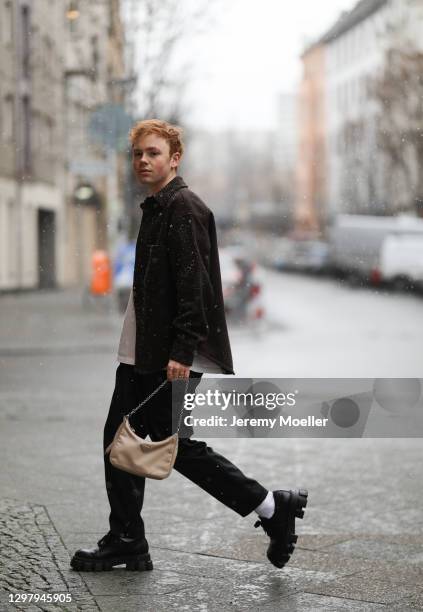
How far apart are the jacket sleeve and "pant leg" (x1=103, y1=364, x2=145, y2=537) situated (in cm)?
30

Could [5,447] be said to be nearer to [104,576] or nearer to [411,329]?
[104,576]

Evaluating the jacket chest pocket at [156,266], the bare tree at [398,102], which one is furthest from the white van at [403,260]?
the jacket chest pocket at [156,266]

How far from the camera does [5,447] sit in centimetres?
802

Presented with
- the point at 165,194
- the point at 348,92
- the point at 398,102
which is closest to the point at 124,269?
the point at 398,102

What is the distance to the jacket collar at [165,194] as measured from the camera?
476cm

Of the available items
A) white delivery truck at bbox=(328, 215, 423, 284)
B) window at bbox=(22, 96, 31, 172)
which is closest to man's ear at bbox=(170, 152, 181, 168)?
window at bbox=(22, 96, 31, 172)

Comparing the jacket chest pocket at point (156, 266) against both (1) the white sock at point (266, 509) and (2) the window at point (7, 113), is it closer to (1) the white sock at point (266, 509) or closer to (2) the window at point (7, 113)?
(1) the white sock at point (266, 509)

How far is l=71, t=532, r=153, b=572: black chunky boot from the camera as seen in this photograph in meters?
4.86

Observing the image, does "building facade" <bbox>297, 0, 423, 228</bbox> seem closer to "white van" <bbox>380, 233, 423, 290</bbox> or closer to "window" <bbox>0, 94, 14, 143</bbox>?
"window" <bbox>0, 94, 14, 143</bbox>

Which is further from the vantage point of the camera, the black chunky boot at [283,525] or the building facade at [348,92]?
the building facade at [348,92]

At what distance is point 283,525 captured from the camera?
4910mm

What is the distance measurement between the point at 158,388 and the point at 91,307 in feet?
60.2

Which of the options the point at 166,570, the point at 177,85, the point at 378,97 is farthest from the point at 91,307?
the point at 166,570

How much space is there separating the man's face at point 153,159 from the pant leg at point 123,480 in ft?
2.36
